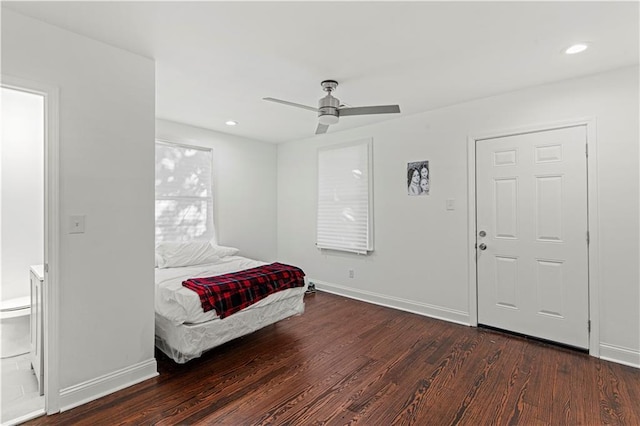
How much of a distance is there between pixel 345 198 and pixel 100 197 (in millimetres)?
3196

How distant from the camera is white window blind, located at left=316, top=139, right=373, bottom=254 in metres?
4.52

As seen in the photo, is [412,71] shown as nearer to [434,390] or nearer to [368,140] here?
[368,140]

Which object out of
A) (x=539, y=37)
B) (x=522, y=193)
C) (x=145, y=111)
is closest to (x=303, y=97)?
(x=145, y=111)

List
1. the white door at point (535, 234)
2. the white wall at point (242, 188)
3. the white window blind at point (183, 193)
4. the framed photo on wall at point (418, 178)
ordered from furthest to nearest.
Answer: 1. the white wall at point (242, 188)
2. the white window blind at point (183, 193)
3. the framed photo on wall at point (418, 178)
4. the white door at point (535, 234)

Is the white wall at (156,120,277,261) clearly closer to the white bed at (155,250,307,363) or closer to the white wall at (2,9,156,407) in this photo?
the white bed at (155,250,307,363)

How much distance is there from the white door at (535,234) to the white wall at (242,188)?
3424 millimetres

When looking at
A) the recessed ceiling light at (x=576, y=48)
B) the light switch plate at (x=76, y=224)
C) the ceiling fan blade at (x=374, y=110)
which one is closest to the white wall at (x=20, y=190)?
the light switch plate at (x=76, y=224)

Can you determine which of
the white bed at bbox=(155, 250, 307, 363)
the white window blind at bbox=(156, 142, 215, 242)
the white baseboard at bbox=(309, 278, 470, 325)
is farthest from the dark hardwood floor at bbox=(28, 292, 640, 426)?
the white window blind at bbox=(156, 142, 215, 242)

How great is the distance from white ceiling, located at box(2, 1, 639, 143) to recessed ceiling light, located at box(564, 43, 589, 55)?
6 centimetres

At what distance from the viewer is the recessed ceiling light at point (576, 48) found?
2.34 metres

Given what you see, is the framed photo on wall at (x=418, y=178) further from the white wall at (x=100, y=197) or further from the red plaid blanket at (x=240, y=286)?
the white wall at (x=100, y=197)

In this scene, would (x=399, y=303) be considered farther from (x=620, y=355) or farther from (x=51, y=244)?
(x=51, y=244)

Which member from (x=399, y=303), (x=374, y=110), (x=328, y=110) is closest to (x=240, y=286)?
(x=328, y=110)

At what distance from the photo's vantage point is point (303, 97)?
134 inches
